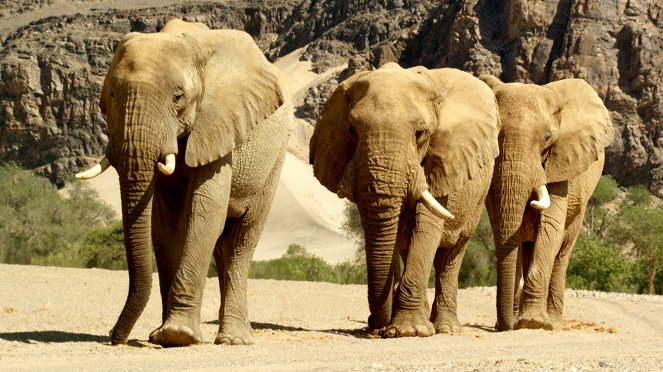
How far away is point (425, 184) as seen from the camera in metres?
12.4

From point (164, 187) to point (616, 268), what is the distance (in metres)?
23.6

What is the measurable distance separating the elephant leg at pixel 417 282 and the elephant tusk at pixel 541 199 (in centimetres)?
191

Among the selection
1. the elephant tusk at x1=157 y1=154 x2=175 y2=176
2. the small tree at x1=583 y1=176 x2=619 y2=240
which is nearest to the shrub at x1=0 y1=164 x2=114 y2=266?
the small tree at x1=583 y1=176 x2=619 y2=240

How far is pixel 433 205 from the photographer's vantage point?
12.4 m

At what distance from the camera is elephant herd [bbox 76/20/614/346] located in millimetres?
10172

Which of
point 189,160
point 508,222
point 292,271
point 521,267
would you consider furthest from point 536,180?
point 292,271

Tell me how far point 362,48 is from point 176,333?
125160 mm

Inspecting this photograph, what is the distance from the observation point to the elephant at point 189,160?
9906 millimetres

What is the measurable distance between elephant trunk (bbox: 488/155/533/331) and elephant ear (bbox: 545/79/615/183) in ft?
2.23

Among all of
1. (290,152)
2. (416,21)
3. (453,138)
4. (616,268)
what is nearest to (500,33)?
(290,152)

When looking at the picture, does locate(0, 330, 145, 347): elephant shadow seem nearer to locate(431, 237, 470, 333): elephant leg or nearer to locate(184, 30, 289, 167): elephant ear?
locate(184, 30, 289, 167): elephant ear

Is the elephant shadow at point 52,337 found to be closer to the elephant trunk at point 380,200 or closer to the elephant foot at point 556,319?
the elephant trunk at point 380,200

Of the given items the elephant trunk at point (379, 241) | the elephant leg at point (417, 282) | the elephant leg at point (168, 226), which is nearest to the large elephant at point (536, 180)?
the elephant leg at point (417, 282)

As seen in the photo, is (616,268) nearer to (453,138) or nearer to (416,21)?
(453,138)
